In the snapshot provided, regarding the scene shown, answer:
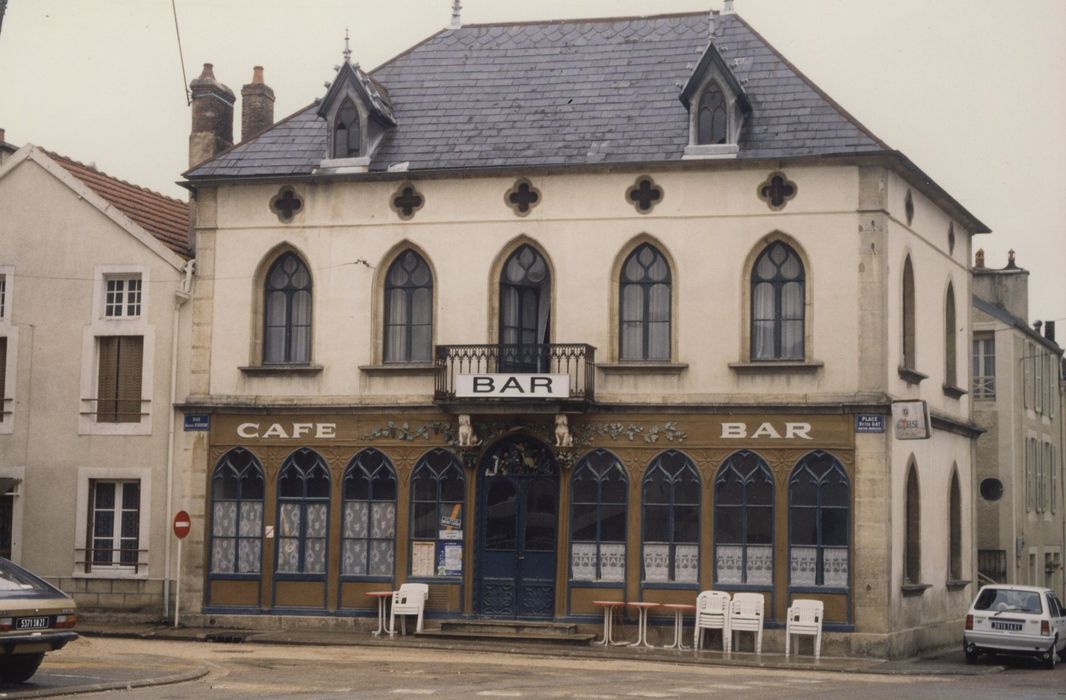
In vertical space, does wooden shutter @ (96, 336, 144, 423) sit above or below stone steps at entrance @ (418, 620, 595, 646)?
above

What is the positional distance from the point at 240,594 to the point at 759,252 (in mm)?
11276

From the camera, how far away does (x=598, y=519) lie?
30.0 m

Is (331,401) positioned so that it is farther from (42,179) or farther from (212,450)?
(42,179)

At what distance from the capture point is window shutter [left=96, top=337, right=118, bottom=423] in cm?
3216

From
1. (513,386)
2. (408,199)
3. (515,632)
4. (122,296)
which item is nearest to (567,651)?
(515,632)

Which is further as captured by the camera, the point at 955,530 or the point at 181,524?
the point at 955,530

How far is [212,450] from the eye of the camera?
1246 inches

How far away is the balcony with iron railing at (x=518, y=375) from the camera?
97.2ft

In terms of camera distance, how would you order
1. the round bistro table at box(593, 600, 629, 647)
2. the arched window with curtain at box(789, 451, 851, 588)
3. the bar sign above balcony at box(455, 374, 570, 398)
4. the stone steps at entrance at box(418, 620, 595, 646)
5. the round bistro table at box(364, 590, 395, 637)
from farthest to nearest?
the round bistro table at box(364, 590, 395, 637) < the bar sign above balcony at box(455, 374, 570, 398) < the round bistro table at box(593, 600, 629, 647) < the stone steps at entrance at box(418, 620, 595, 646) < the arched window with curtain at box(789, 451, 851, 588)

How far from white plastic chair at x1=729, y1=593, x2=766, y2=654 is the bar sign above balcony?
15.0 ft

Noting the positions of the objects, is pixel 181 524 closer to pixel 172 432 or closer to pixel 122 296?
pixel 172 432

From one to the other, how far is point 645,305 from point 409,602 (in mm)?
6725

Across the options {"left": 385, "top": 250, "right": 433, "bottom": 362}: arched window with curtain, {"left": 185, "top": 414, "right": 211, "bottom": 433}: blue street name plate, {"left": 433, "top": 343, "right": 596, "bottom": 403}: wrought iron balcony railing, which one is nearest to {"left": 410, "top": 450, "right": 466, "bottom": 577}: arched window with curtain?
{"left": 433, "top": 343, "right": 596, "bottom": 403}: wrought iron balcony railing

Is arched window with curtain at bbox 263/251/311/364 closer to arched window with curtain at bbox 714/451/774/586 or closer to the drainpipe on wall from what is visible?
the drainpipe on wall
